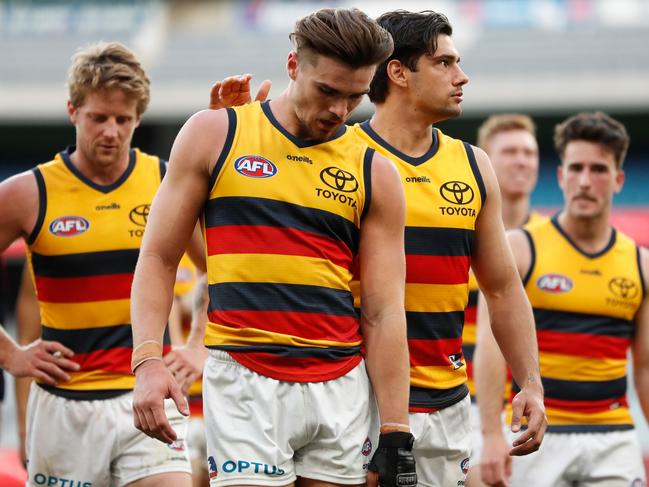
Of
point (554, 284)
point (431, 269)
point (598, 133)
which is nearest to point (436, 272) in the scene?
point (431, 269)

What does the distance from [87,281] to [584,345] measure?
242cm

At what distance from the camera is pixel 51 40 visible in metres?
26.1

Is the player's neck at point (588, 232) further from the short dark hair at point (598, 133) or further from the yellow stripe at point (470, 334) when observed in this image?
the yellow stripe at point (470, 334)

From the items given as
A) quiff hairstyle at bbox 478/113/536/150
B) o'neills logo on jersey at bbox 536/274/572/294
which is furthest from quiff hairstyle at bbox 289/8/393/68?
quiff hairstyle at bbox 478/113/536/150

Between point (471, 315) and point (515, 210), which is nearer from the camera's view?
point (471, 315)

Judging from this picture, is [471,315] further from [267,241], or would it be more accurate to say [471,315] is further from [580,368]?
[267,241]

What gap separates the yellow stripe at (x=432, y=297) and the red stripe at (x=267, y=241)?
2.17 feet

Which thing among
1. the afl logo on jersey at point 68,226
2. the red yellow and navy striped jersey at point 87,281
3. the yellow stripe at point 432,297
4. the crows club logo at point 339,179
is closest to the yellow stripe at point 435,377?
the yellow stripe at point 432,297

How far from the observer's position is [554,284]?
530 cm

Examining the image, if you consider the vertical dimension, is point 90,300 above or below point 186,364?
above

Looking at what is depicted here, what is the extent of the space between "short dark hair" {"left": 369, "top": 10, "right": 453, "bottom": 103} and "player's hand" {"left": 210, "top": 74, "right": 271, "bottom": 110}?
1.88ft

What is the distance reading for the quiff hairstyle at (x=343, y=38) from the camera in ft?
10.5

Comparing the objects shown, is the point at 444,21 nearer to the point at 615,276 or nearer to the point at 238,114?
the point at 238,114

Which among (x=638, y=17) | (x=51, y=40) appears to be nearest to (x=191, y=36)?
(x=51, y=40)
